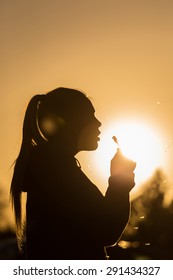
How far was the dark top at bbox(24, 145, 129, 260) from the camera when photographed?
86.5 inches

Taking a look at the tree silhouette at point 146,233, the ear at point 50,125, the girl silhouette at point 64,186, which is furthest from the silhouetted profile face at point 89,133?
the tree silhouette at point 146,233

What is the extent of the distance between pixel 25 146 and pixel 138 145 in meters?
0.58

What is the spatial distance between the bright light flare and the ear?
296mm

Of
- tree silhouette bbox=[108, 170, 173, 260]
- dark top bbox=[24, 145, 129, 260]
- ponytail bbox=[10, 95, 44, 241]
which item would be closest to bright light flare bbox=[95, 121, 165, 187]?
tree silhouette bbox=[108, 170, 173, 260]

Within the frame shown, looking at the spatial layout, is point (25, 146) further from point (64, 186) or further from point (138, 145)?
point (138, 145)

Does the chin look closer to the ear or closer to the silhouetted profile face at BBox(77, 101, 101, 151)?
the silhouetted profile face at BBox(77, 101, 101, 151)

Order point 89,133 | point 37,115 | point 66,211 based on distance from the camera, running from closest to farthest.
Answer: point 37,115
point 89,133
point 66,211

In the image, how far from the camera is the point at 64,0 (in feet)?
8.66

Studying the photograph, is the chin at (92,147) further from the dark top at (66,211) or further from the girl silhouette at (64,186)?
the dark top at (66,211)

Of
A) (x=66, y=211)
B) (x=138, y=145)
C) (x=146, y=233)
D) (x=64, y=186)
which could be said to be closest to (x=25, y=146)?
(x=64, y=186)

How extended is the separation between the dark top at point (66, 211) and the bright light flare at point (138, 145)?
9.0 inches

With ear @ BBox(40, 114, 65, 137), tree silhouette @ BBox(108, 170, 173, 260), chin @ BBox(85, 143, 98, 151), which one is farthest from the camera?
tree silhouette @ BBox(108, 170, 173, 260)

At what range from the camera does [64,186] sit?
2332 millimetres

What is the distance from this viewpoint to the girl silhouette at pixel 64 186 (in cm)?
216
